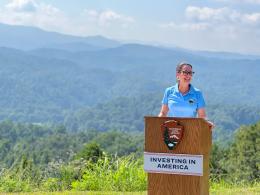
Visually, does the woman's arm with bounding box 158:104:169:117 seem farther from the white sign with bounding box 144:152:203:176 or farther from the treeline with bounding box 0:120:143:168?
the treeline with bounding box 0:120:143:168

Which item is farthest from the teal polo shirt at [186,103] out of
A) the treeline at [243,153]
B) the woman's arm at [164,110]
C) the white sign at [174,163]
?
the treeline at [243,153]

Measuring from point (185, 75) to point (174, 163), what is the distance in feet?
3.49

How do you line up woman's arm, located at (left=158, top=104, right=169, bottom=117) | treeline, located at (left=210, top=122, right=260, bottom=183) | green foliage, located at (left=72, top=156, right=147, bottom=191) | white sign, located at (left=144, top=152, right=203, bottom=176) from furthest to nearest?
treeline, located at (left=210, top=122, right=260, bottom=183) → green foliage, located at (left=72, top=156, right=147, bottom=191) → woman's arm, located at (left=158, top=104, right=169, bottom=117) → white sign, located at (left=144, top=152, right=203, bottom=176)

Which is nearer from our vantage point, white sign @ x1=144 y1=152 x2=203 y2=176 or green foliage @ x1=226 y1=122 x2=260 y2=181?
white sign @ x1=144 y1=152 x2=203 y2=176

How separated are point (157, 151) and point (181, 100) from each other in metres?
0.74

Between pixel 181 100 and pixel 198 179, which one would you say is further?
pixel 181 100

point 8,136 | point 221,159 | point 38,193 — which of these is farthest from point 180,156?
point 8,136

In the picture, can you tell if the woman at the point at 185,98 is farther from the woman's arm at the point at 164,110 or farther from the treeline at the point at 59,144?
the treeline at the point at 59,144

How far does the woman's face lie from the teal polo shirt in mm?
122

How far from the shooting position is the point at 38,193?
936 cm

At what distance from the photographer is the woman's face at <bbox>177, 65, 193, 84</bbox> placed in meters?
6.28

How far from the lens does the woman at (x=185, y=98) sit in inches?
249

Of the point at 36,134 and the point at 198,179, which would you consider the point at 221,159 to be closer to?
the point at 198,179

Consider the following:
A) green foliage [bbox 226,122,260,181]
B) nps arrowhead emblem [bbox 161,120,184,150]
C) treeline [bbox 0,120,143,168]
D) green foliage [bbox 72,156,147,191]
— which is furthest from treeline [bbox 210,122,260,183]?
nps arrowhead emblem [bbox 161,120,184,150]
